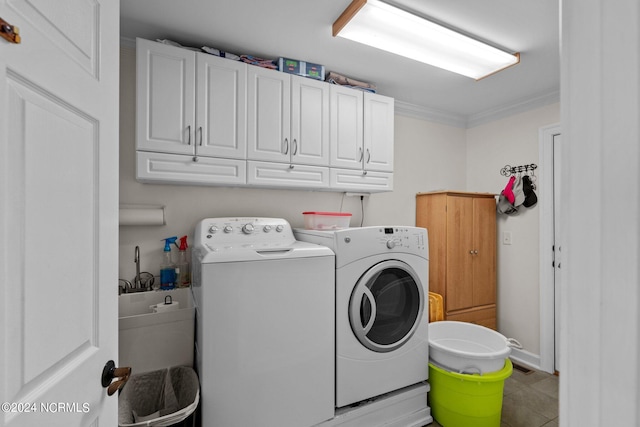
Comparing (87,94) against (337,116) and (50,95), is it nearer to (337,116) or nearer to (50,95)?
(50,95)

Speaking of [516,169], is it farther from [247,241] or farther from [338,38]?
[247,241]

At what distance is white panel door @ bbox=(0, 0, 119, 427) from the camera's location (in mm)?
533

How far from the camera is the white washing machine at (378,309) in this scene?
1.79 metres

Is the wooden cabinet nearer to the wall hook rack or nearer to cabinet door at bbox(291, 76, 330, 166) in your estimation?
the wall hook rack

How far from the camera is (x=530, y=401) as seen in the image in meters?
2.28

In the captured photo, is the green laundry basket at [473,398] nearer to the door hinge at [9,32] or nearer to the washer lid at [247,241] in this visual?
the washer lid at [247,241]

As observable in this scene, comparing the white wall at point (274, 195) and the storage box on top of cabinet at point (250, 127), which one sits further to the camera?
the white wall at point (274, 195)

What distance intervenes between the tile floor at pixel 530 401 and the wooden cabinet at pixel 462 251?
0.52m

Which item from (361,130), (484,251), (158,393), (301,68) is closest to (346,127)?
(361,130)

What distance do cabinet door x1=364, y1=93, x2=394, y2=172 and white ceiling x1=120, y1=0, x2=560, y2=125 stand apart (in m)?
0.21

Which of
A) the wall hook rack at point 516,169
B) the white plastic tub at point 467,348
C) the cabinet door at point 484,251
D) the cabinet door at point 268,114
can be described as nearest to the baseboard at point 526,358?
the cabinet door at point 484,251

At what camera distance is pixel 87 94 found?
0.76 metres

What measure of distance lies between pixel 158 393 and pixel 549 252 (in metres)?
3.19

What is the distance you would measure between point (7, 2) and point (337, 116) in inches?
76.5
